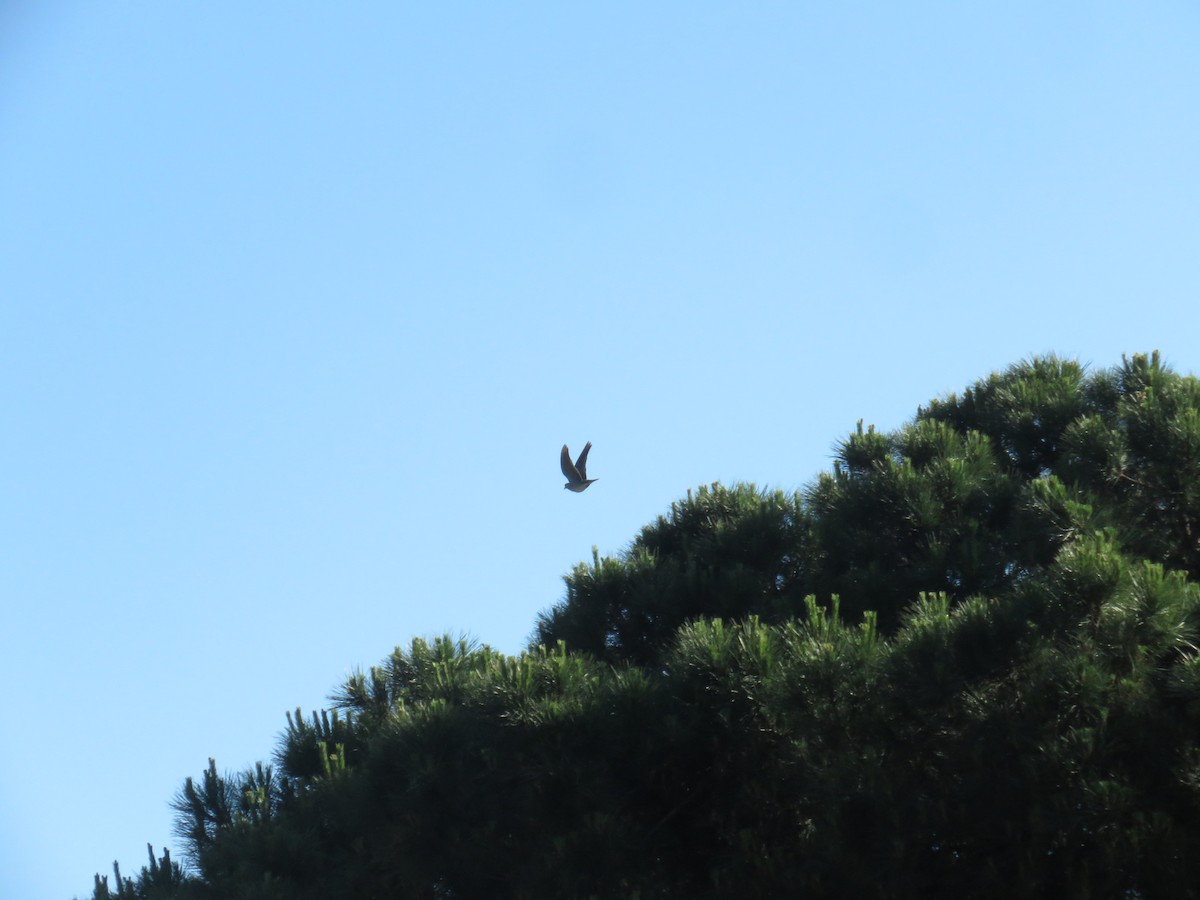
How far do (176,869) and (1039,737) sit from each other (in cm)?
867

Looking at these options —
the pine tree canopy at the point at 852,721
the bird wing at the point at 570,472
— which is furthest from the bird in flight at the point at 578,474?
the pine tree canopy at the point at 852,721

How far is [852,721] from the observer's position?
349 inches

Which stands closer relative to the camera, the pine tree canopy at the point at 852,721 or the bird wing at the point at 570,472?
the pine tree canopy at the point at 852,721

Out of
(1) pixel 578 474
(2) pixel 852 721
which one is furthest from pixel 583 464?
(2) pixel 852 721

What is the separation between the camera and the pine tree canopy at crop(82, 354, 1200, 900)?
8180mm

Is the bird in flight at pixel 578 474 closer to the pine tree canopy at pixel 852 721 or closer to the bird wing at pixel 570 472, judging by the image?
the bird wing at pixel 570 472

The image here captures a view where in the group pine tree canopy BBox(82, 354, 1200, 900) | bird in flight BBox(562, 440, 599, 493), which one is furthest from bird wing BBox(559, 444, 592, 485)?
pine tree canopy BBox(82, 354, 1200, 900)

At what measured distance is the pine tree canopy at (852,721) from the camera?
8180mm

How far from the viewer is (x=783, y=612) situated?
36.8 ft

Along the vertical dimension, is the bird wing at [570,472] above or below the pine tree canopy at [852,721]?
above

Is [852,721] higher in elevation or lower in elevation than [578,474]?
lower

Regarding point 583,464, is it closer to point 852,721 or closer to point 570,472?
point 570,472

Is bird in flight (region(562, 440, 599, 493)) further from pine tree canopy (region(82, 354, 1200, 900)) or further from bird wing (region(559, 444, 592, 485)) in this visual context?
pine tree canopy (region(82, 354, 1200, 900))

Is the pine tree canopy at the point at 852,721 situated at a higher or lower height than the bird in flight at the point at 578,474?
lower
